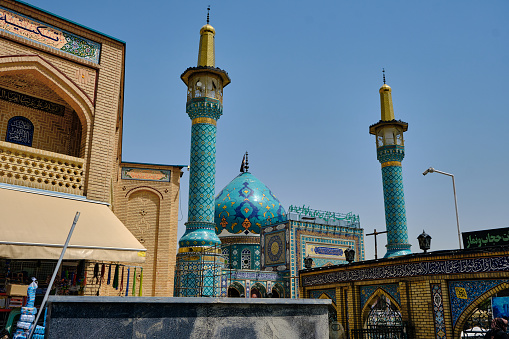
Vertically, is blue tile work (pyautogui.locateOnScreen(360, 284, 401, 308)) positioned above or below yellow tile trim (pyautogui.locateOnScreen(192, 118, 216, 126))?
below

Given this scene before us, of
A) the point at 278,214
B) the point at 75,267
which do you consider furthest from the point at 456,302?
the point at 278,214

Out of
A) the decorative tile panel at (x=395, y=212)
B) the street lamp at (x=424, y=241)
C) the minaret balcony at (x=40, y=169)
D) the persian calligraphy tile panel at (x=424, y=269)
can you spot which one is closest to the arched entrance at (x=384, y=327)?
the persian calligraphy tile panel at (x=424, y=269)

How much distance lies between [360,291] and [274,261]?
39.3ft

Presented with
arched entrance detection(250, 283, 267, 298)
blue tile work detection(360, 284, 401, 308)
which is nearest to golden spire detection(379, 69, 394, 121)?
arched entrance detection(250, 283, 267, 298)

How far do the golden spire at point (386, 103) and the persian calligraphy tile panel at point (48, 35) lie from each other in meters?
17.4

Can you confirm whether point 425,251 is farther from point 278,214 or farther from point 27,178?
point 278,214

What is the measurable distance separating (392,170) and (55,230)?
18.3m

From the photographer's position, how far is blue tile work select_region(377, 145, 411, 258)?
2123 cm

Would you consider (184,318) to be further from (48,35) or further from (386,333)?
(386,333)

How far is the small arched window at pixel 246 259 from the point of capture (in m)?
26.1

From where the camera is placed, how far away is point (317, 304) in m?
4.80

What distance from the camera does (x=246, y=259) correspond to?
2630cm

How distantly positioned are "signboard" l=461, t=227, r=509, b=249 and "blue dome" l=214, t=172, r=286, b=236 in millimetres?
14926

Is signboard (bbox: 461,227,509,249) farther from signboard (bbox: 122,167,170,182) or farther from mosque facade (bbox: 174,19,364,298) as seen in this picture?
signboard (bbox: 122,167,170,182)
